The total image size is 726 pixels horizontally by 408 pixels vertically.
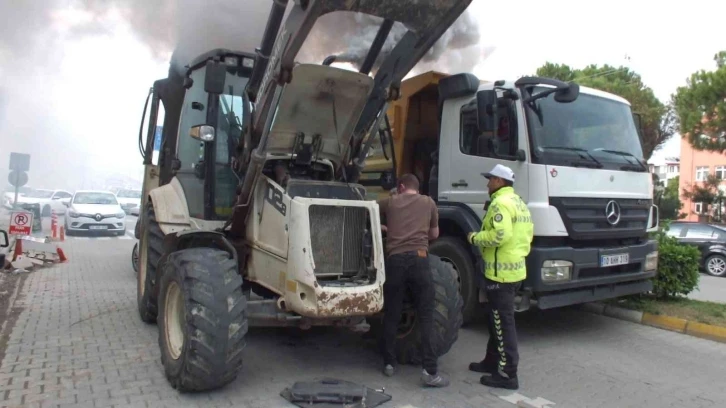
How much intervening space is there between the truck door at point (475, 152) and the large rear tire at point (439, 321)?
1512mm

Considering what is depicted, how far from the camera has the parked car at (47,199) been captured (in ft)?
87.3

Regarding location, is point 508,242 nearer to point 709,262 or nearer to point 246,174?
point 246,174

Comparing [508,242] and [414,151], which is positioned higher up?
[414,151]

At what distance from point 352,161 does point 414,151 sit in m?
2.49

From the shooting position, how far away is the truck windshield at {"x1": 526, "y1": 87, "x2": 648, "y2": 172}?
625cm

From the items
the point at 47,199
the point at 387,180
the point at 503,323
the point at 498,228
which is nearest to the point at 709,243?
the point at 387,180

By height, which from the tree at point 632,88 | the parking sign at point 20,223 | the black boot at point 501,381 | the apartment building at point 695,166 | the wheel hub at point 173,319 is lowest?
the black boot at point 501,381

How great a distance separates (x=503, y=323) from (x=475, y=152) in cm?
240

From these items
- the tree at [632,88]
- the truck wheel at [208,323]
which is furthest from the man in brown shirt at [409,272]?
the tree at [632,88]

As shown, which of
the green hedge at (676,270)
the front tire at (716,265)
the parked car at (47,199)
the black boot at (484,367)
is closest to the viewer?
the black boot at (484,367)

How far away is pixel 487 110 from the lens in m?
6.26

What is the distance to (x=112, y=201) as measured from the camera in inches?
841

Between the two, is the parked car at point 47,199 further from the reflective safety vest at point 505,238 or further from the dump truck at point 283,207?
the reflective safety vest at point 505,238

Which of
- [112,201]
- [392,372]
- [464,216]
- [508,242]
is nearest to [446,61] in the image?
[464,216]
